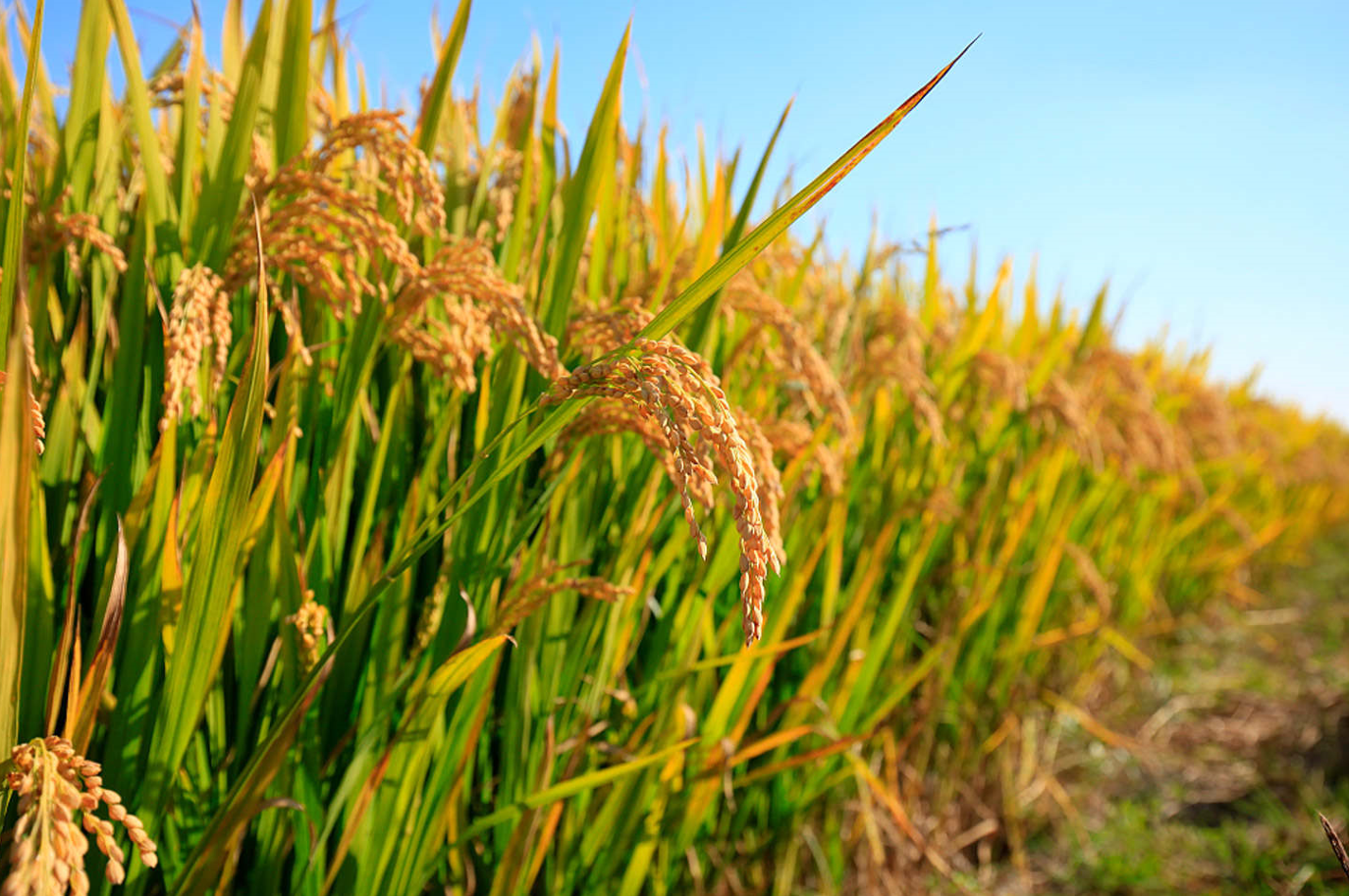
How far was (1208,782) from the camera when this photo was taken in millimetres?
3773

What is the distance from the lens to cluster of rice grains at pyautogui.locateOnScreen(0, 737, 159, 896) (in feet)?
1.72

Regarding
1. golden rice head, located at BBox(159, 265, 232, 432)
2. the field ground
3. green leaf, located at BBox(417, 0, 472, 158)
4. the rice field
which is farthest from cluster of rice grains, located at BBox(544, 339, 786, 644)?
the field ground

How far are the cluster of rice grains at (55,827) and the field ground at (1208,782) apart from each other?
2646 mm

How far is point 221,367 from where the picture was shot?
1.08 metres

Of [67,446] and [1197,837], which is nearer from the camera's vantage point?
[67,446]

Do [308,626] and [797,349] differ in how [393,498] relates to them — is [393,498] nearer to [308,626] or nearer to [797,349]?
[308,626]

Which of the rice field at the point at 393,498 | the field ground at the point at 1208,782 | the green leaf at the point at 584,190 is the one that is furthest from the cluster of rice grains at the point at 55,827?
the field ground at the point at 1208,782

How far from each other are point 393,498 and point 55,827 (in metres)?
0.78

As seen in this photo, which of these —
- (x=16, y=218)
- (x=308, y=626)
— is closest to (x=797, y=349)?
(x=308, y=626)

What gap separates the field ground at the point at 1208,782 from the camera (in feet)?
9.64

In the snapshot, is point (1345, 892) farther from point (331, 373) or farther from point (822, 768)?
point (331, 373)

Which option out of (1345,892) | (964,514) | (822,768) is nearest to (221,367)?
(822,768)

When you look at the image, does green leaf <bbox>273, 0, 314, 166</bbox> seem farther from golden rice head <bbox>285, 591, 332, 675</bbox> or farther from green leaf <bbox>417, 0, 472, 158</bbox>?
golden rice head <bbox>285, 591, 332, 675</bbox>

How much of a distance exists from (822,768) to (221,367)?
175 centimetres
